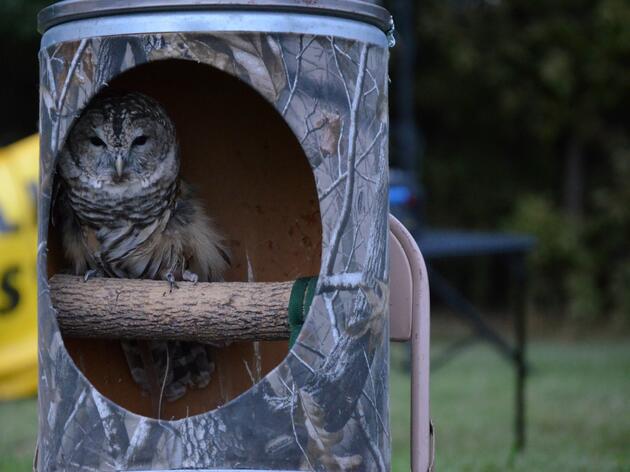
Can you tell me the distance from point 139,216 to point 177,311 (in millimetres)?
353

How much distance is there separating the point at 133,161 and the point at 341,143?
62 cm

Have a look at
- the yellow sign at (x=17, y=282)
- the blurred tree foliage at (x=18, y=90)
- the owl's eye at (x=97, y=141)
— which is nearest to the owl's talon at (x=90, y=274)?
the owl's eye at (x=97, y=141)

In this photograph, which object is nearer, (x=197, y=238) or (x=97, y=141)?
(x=97, y=141)

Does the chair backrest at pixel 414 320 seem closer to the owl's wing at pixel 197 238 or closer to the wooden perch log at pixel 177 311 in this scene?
the wooden perch log at pixel 177 311

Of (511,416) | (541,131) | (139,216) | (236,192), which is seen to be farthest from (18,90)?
(139,216)

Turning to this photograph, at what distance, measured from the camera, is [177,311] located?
1.97 metres

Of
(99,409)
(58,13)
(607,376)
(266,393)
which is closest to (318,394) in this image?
(266,393)

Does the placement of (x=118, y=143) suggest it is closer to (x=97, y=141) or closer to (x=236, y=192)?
(x=97, y=141)

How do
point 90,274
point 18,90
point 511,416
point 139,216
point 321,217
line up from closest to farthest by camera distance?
point 321,217
point 90,274
point 139,216
point 511,416
point 18,90

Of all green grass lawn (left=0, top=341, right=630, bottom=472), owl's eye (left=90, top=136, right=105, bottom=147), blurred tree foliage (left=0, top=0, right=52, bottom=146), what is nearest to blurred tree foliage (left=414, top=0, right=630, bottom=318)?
green grass lawn (left=0, top=341, right=630, bottom=472)

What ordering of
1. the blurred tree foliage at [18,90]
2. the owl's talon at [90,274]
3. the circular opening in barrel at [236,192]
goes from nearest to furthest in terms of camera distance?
the owl's talon at [90,274]
the circular opening in barrel at [236,192]
the blurred tree foliage at [18,90]

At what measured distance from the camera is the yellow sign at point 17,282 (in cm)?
590

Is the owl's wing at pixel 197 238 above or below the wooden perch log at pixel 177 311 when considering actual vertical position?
above

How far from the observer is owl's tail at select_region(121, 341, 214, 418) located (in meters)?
2.35
